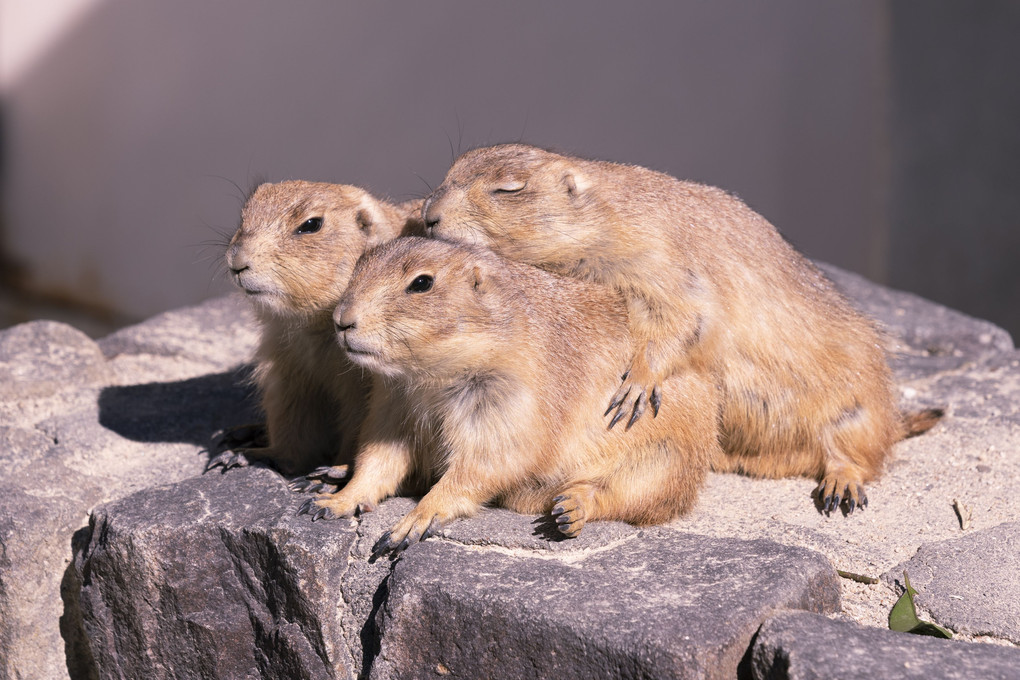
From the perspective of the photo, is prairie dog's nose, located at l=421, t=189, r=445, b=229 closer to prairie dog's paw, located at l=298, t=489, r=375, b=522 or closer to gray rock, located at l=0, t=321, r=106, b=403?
prairie dog's paw, located at l=298, t=489, r=375, b=522

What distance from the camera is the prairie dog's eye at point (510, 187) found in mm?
4348

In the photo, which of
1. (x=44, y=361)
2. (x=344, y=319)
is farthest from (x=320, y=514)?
(x=44, y=361)

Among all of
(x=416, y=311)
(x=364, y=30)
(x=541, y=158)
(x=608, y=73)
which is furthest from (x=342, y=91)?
(x=416, y=311)

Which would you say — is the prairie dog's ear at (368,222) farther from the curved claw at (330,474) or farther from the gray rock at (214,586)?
the gray rock at (214,586)

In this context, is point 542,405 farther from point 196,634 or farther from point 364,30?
point 364,30

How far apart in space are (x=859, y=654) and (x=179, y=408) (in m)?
3.82

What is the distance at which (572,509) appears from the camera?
13.0 feet

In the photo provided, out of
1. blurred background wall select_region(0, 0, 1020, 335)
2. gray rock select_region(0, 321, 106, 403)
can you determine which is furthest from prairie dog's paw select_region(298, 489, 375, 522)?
blurred background wall select_region(0, 0, 1020, 335)

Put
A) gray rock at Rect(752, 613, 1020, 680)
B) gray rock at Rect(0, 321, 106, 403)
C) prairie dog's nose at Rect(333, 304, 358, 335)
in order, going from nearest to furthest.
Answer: gray rock at Rect(752, 613, 1020, 680)
prairie dog's nose at Rect(333, 304, 358, 335)
gray rock at Rect(0, 321, 106, 403)

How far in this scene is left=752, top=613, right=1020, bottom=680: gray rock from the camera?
9.81 ft

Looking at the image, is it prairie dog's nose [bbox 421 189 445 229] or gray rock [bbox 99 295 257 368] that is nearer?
prairie dog's nose [bbox 421 189 445 229]

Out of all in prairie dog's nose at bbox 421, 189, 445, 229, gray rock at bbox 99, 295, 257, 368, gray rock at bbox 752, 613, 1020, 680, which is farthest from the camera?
gray rock at bbox 99, 295, 257, 368

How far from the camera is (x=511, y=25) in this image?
9.03 meters

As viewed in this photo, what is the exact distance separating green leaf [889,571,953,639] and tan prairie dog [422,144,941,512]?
87 cm
